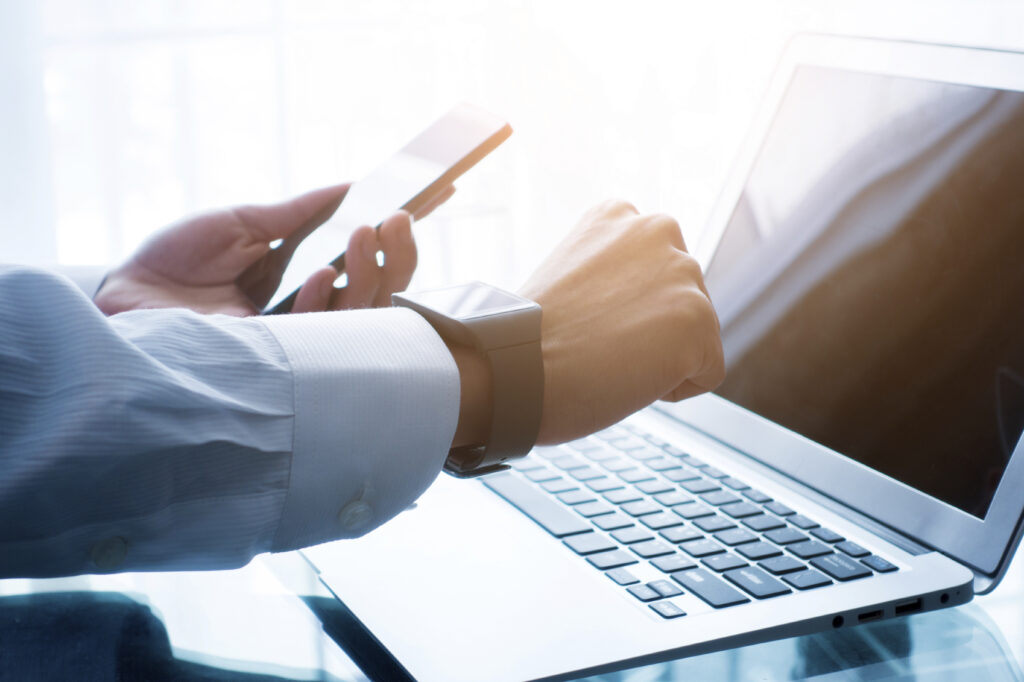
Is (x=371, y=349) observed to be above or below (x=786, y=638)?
above

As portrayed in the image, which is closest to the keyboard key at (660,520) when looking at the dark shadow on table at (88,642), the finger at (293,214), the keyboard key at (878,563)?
the keyboard key at (878,563)

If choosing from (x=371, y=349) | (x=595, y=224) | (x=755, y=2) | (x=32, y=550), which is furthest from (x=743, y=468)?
(x=755, y=2)

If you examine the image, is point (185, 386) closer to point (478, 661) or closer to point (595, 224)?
point (478, 661)

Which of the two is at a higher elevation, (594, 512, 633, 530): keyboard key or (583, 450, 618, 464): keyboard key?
(594, 512, 633, 530): keyboard key

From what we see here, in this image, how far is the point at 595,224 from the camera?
23.6 inches

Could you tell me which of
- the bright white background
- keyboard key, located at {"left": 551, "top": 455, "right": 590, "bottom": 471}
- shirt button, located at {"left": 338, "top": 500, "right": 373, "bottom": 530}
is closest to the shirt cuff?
shirt button, located at {"left": 338, "top": 500, "right": 373, "bottom": 530}

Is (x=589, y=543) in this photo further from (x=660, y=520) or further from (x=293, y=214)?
(x=293, y=214)

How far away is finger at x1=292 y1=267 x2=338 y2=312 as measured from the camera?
703 mm

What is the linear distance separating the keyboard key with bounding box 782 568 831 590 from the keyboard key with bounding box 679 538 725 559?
4cm

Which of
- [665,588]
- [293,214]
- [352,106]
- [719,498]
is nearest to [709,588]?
[665,588]

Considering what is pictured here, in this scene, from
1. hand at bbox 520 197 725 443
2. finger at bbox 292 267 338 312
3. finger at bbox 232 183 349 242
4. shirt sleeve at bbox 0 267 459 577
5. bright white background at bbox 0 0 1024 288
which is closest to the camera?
shirt sleeve at bbox 0 267 459 577

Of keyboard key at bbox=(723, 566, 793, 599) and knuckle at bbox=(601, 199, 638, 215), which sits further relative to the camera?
knuckle at bbox=(601, 199, 638, 215)

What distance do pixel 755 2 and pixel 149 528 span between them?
34.3 inches

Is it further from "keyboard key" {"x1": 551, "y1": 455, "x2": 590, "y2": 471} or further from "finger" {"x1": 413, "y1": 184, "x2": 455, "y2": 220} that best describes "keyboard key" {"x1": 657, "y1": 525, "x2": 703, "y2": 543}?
"finger" {"x1": 413, "y1": 184, "x2": 455, "y2": 220}
